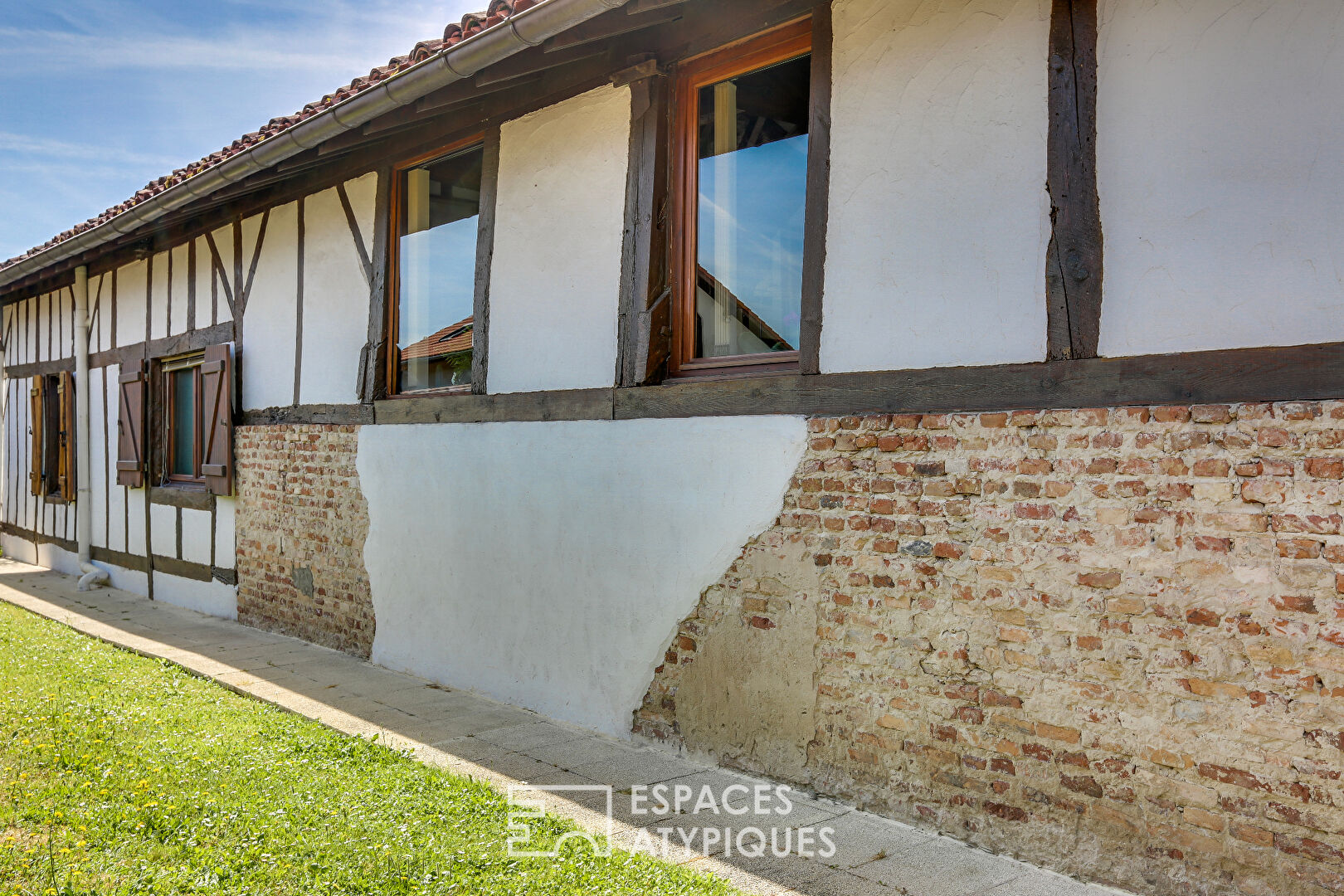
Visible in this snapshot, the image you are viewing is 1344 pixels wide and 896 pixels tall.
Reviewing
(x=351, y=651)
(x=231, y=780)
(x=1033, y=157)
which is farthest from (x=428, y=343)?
(x=1033, y=157)

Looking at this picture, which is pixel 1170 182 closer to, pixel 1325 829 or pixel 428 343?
pixel 1325 829

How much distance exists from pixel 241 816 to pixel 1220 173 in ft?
12.1

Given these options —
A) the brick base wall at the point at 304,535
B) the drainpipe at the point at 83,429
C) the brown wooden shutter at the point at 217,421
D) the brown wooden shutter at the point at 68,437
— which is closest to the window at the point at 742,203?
the brick base wall at the point at 304,535

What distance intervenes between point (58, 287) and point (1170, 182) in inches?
477

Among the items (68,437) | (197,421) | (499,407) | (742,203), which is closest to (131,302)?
(68,437)

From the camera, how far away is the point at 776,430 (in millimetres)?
3928

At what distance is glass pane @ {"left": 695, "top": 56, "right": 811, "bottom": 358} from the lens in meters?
4.12

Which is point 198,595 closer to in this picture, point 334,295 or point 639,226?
point 334,295

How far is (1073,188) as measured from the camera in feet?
10.3

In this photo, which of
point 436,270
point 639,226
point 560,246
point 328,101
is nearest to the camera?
point 639,226

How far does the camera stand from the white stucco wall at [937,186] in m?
3.25

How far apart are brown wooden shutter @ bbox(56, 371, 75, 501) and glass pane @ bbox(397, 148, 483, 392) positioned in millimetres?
6465

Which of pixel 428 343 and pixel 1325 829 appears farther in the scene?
pixel 428 343

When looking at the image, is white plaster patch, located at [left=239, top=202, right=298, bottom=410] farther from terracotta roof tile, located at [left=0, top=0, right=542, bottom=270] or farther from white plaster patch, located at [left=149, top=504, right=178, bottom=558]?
white plaster patch, located at [left=149, top=504, right=178, bottom=558]
